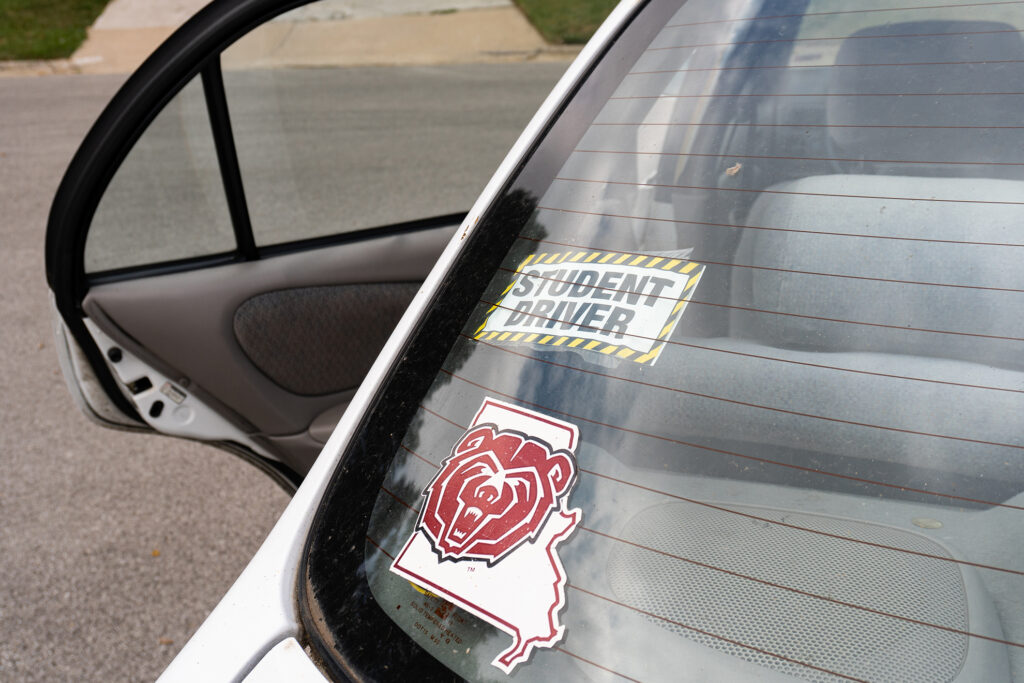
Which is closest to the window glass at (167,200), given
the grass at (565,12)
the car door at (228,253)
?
the car door at (228,253)

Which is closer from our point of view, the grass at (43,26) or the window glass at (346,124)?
the window glass at (346,124)

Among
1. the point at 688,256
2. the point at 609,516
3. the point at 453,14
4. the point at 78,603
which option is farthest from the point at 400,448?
the point at 453,14

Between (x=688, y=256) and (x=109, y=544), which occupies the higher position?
(x=688, y=256)

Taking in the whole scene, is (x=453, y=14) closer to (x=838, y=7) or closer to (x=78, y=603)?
(x=838, y=7)

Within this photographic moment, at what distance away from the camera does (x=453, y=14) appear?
132 inches

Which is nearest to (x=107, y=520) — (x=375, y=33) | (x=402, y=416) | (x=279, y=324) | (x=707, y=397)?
(x=279, y=324)

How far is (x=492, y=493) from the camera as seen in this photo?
3.47ft

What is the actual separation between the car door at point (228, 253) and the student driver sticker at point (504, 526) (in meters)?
1.37

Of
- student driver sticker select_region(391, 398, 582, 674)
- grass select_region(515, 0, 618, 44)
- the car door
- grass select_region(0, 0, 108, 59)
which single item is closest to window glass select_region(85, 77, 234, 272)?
the car door

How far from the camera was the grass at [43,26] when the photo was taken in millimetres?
11281

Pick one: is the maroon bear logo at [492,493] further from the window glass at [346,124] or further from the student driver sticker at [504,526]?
the window glass at [346,124]

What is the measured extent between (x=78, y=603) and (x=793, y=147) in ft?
8.62

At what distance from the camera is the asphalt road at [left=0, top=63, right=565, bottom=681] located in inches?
99.4

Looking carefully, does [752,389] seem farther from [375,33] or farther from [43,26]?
[43,26]
